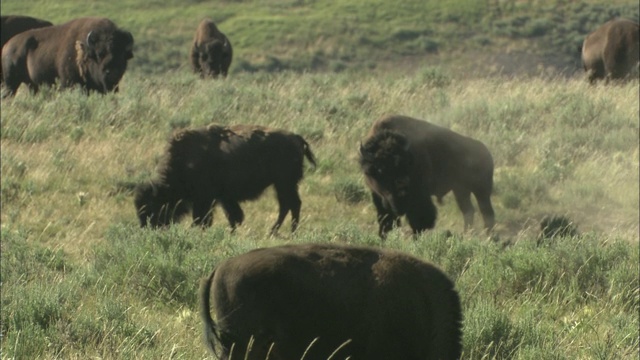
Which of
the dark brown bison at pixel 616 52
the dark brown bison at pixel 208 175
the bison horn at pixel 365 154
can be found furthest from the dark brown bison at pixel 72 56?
the dark brown bison at pixel 616 52

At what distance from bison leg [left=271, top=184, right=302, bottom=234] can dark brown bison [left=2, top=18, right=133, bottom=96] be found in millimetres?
5820

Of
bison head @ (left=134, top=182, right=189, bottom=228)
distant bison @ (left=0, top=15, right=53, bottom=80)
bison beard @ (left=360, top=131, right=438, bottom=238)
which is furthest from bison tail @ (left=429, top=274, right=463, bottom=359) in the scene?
distant bison @ (left=0, top=15, right=53, bottom=80)

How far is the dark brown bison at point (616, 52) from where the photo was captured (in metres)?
19.8

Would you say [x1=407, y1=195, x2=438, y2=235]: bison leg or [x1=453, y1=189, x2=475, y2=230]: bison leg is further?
[x1=453, y1=189, x2=475, y2=230]: bison leg

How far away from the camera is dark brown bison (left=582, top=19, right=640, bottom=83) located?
1981 cm

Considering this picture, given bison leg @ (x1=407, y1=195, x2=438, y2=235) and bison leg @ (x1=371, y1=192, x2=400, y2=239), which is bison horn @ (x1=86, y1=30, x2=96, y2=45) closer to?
bison leg @ (x1=371, y1=192, x2=400, y2=239)

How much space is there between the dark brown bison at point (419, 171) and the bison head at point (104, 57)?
6191 mm

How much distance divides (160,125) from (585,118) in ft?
19.2

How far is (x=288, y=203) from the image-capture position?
1093cm

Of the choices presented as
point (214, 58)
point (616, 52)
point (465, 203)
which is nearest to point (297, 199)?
point (465, 203)

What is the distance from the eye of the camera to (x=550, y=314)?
7.39m

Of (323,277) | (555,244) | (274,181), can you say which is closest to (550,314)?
(555,244)

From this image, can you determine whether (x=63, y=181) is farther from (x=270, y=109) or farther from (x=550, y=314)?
(x=550, y=314)

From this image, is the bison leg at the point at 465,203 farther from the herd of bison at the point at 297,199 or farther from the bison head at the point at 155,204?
the bison head at the point at 155,204
